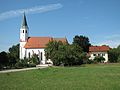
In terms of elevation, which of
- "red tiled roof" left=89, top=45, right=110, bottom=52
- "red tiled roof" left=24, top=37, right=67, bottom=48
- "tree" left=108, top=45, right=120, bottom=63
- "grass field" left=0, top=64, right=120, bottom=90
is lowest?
"grass field" left=0, top=64, right=120, bottom=90

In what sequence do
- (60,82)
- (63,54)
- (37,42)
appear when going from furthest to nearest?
(37,42)
(63,54)
(60,82)

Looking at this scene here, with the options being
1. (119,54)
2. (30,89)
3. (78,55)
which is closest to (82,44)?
(119,54)

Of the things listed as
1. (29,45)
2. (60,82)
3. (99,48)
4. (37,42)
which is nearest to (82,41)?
(99,48)

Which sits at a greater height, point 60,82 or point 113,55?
point 113,55

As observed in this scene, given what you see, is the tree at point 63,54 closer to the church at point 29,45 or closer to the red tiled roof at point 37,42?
the church at point 29,45

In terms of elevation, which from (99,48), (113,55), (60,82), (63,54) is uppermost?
(99,48)

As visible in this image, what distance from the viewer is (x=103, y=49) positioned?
124188mm

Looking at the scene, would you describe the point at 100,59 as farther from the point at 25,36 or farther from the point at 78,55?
the point at 25,36

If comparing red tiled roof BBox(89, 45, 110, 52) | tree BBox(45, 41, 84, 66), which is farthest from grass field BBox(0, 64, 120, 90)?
red tiled roof BBox(89, 45, 110, 52)

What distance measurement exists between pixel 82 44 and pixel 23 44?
2533 centimetres

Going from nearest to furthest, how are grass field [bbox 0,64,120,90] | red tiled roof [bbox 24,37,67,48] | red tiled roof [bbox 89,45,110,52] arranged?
→ 1. grass field [bbox 0,64,120,90]
2. red tiled roof [bbox 24,37,67,48]
3. red tiled roof [bbox 89,45,110,52]

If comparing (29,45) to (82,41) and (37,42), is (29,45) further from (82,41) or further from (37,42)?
(82,41)

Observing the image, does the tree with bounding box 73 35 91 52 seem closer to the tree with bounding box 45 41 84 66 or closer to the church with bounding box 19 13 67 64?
the church with bounding box 19 13 67 64

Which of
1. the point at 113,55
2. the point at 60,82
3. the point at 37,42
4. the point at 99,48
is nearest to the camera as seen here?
the point at 60,82
